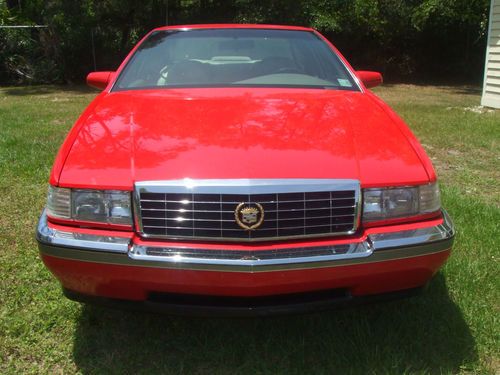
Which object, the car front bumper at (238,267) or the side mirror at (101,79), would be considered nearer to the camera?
the car front bumper at (238,267)

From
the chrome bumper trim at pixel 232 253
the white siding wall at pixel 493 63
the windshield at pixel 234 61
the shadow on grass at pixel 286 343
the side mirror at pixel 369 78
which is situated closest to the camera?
the chrome bumper trim at pixel 232 253

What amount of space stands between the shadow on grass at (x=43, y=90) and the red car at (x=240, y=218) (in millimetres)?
12525

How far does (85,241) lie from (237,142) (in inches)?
29.7

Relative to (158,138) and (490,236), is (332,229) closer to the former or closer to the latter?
(158,138)

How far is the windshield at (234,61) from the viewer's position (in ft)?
10.7

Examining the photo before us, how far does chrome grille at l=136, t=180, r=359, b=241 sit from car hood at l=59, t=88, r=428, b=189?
54 millimetres

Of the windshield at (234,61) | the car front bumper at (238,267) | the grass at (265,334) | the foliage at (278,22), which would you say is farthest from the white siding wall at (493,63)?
the car front bumper at (238,267)

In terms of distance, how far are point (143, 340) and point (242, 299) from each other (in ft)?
2.23

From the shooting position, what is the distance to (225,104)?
8.87 ft

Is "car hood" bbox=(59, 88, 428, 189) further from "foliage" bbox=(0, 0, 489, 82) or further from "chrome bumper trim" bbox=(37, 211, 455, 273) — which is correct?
"foliage" bbox=(0, 0, 489, 82)

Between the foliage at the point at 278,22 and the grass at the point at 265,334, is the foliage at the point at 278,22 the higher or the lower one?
the higher one

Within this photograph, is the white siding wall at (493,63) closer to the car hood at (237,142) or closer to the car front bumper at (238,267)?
the car hood at (237,142)

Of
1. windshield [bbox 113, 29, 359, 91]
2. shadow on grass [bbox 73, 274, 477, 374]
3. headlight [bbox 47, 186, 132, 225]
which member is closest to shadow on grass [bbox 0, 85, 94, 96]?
windshield [bbox 113, 29, 359, 91]

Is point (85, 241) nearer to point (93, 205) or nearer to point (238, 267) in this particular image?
point (93, 205)
